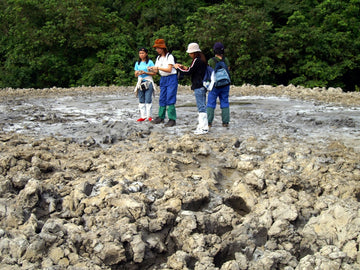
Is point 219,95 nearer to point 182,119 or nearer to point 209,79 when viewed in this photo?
point 209,79

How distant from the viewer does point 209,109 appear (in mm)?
7223

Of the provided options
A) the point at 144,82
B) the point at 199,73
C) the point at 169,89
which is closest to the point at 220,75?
the point at 199,73

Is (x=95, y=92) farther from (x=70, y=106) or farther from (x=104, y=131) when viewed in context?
(x=104, y=131)

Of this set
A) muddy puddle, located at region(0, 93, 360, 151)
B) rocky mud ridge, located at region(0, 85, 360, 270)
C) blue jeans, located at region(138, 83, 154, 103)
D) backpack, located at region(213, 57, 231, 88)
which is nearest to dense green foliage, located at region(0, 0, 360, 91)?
muddy puddle, located at region(0, 93, 360, 151)

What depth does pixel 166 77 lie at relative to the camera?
23.8 feet

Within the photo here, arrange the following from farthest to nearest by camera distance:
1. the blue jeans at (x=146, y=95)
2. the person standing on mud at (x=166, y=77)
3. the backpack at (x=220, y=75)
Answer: the blue jeans at (x=146, y=95) → the person standing on mud at (x=166, y=77) → the backpack at (x=220, y=75)

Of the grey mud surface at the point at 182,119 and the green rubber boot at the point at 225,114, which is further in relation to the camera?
the green rubber boot at the point at 225,114

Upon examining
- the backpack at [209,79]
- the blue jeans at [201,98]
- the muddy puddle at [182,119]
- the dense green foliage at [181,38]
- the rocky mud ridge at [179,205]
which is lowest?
the rocky mud ridge at [179,205]

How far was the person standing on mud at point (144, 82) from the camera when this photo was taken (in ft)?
24.6

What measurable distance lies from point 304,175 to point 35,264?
3103 mm

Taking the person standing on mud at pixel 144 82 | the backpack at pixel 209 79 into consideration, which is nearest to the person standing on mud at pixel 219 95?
the backpack at pixel 209 79

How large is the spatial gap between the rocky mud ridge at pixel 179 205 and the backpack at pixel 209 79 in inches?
45.8

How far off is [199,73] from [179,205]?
3.27 m

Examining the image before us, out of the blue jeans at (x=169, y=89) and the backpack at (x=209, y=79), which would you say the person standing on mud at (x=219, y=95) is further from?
the blue jeans at (x=169, y=89)
